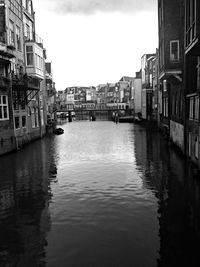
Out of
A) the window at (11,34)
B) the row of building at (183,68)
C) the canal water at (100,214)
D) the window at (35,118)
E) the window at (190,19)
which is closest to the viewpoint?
the canal water at (100,214)

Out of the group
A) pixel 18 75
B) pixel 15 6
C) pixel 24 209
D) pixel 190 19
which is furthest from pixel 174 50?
pixel 24 209

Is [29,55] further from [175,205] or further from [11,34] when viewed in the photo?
[175,205]

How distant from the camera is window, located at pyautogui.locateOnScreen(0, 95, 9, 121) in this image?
31812 mm

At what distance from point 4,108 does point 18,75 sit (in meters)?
8.03

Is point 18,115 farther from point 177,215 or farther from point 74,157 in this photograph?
point 177,215

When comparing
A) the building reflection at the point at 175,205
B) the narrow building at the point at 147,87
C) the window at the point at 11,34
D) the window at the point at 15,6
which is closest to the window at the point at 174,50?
the building reflection at the point at 175,205

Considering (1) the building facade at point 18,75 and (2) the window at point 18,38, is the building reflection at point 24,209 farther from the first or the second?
(2) the window at point 18,38

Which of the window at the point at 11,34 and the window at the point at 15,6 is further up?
the window at the point at 15,6

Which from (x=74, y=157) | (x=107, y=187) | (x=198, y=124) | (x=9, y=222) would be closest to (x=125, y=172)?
(x=107, y=187)

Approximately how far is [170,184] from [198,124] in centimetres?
509

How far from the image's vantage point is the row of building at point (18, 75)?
32.6m

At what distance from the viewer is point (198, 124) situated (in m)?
21.8

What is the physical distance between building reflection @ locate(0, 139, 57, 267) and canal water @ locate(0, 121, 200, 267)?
0.04m

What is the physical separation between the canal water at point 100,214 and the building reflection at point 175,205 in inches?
1.3
